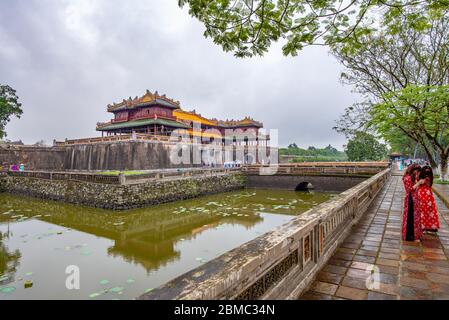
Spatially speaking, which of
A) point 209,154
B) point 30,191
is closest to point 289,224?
point 30,191

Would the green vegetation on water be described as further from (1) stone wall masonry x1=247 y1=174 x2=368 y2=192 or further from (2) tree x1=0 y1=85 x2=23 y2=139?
(2) tree x1=0 y1=85 x2=23 y2=139

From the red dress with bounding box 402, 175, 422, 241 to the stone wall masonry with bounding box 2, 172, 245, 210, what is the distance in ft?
40.5

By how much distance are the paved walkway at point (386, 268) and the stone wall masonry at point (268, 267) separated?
0.21 meters

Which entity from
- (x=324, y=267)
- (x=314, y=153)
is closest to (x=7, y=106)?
(x=324, y=267)

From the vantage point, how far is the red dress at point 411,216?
4.28 meters

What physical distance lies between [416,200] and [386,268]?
1569 millimetres

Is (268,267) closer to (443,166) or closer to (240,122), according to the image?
(443,166)

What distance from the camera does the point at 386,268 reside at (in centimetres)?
335

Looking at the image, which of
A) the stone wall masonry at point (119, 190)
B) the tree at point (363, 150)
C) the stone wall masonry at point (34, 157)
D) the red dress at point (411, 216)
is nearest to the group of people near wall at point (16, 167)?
the stone wall masonry at point (34, 157)

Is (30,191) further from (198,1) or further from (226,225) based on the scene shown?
(198,1)

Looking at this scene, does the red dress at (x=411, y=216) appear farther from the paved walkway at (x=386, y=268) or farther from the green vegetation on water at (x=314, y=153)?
the green vegetation on water at (x=314, y=153)

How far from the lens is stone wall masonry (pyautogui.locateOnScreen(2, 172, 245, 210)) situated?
45.3 ft

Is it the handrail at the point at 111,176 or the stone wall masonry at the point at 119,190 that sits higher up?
the handrail at the point at 111,176

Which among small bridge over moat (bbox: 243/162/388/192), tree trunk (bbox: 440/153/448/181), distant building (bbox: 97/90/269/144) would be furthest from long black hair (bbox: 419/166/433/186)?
distant building (bbox: 97/90/269/144)
